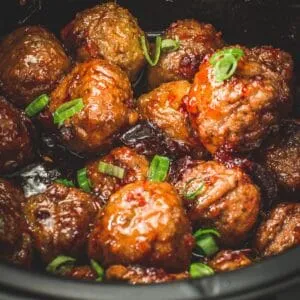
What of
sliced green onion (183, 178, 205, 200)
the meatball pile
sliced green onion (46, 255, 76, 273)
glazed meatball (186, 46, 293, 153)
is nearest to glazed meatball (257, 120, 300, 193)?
the meatball pile

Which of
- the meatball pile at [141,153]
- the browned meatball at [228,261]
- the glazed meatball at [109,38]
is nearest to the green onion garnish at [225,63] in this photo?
the meatball pile at [141,153]

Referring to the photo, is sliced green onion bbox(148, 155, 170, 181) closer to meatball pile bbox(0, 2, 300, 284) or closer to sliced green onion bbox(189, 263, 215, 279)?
meatball pile bbox(0, 2, 300, 284)

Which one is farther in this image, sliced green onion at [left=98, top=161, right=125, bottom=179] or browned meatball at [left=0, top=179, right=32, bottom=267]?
sliced green onion at [left=98, top=161, right=125, bottom=179]

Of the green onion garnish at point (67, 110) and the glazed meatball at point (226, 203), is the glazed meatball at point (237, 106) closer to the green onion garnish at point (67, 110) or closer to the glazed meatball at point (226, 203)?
the glazed meatball at point (226, 203)

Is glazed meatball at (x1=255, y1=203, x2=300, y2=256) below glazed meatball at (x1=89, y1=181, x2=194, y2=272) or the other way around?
below

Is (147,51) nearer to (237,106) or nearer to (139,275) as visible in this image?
(237,106)

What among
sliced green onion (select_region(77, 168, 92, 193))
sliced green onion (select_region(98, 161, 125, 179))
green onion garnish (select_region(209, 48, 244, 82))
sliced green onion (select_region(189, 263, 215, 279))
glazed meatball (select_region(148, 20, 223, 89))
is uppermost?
green onion garnish (select_region(209, 48, 244, 82))
